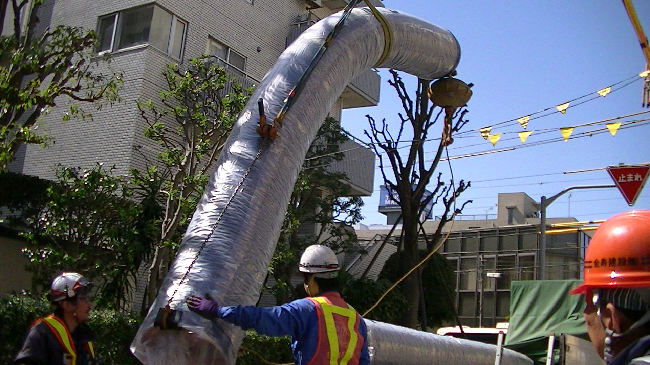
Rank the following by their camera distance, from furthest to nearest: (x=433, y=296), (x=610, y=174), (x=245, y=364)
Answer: (x=433, y=296) < (x=610, y=174) < (x=245, y=364)

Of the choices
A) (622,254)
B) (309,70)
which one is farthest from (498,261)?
(622,254)

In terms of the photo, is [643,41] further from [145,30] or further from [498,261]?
[498,261]

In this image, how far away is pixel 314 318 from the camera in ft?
15.2

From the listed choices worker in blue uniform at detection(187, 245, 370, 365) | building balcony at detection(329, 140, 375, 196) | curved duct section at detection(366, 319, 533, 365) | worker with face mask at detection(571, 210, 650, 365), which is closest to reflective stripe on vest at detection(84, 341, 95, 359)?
worker in blue uniform at detection(187, 245, 370, 365)

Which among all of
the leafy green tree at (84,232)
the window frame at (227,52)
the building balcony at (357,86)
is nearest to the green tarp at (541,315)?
the leafy green tree at (84,232)

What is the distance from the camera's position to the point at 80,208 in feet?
35.4

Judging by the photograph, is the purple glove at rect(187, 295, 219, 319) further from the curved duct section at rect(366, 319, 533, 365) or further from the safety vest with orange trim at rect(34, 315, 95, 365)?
the curved duct section at rect(366, 319, 533, 365)

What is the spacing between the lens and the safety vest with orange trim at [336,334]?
4629 mm

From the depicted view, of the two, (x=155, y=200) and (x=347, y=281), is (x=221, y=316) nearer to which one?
(x=155, y=200)

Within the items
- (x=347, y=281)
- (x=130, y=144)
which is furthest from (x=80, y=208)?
(x=347, y=281)

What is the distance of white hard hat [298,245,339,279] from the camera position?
4879mm

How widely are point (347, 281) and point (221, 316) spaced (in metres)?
11.6

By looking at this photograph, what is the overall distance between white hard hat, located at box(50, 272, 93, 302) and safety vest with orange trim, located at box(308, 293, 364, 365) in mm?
1773

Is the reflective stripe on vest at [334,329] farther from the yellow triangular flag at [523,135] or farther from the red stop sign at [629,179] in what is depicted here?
the red stop sign at [629,179]
